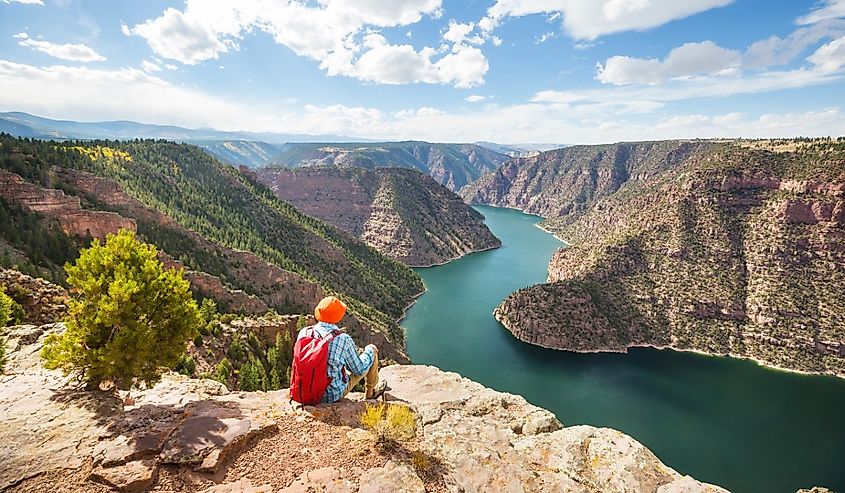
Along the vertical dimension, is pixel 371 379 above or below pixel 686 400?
above

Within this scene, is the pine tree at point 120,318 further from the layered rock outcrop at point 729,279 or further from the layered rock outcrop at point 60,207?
the layered rock outcrop at point 729,279

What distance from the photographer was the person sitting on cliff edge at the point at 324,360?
11.6 m

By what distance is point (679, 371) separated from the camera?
9856 cm

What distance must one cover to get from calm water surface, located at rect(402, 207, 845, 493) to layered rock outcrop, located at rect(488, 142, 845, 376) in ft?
20.1

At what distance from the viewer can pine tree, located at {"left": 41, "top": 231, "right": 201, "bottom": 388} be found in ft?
42.4

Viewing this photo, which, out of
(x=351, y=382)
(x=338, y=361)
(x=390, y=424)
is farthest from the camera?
(x=351, y=382)

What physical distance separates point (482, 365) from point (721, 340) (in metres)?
63.6

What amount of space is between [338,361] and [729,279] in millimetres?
135885

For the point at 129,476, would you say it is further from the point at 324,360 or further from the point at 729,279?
the point at 729,279

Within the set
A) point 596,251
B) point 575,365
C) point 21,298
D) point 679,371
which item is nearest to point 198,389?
point 21,298

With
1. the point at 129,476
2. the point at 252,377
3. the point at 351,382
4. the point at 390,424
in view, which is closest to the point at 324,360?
the point at 351,382

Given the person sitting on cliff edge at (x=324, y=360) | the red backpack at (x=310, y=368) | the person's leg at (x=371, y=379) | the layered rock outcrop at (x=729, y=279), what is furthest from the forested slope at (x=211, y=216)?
the person sitting on cliff edge at (x=324, y=360)

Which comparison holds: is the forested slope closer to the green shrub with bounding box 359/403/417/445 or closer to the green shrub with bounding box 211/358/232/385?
the green shrub with bounding box 211/358/232/385

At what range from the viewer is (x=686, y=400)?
86500mm
